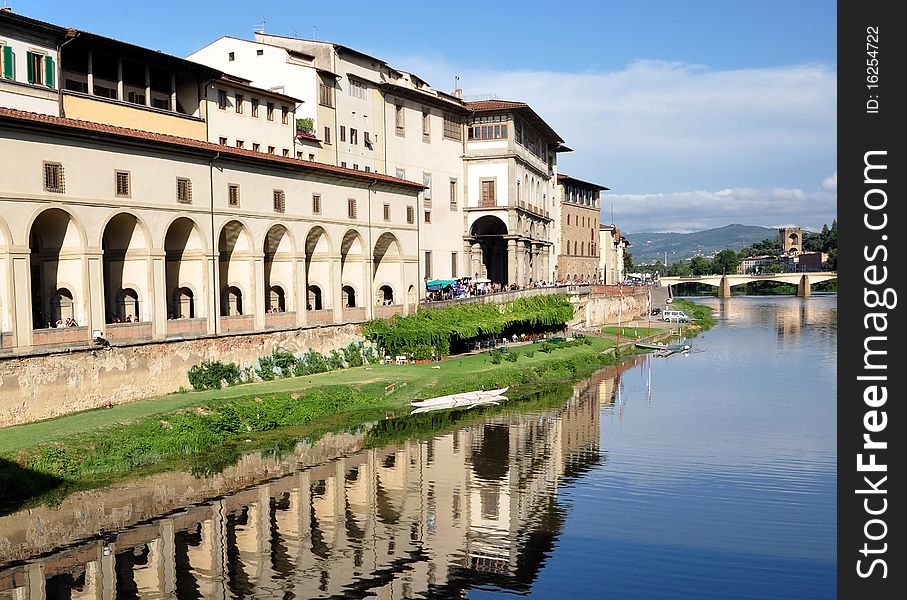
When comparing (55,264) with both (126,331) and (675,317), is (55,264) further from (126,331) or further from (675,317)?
(675,317)

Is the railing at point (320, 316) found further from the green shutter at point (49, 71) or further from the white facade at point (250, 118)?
the green shutter at point (49, 71)

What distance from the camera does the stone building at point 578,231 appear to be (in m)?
105

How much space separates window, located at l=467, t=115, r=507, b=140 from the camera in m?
77.6

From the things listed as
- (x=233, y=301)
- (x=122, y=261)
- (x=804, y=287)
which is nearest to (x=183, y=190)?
(x=122, y=261)

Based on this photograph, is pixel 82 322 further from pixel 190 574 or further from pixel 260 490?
pixel 190 574

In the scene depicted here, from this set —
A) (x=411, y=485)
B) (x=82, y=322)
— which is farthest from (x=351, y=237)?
(x=411, y=485)

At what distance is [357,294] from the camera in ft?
181

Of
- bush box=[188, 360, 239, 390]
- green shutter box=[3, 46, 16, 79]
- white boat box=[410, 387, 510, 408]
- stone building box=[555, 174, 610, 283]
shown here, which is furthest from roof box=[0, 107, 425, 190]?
stone building box=[555, 174, 610, 283]

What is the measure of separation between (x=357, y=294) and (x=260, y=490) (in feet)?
85.5

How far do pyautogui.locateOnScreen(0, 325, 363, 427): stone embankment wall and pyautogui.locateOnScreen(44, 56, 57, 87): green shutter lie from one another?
12.0m

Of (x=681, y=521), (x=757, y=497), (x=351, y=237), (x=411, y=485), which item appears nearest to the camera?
(x=681, y=521)

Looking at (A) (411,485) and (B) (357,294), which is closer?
(A) (411,485)

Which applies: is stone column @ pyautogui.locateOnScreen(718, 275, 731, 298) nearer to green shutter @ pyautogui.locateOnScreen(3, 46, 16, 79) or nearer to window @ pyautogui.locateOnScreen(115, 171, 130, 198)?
window @ pyautogui.locateOnScreen(115, 171, 130, 198)

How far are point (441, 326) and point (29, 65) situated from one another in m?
27.9
